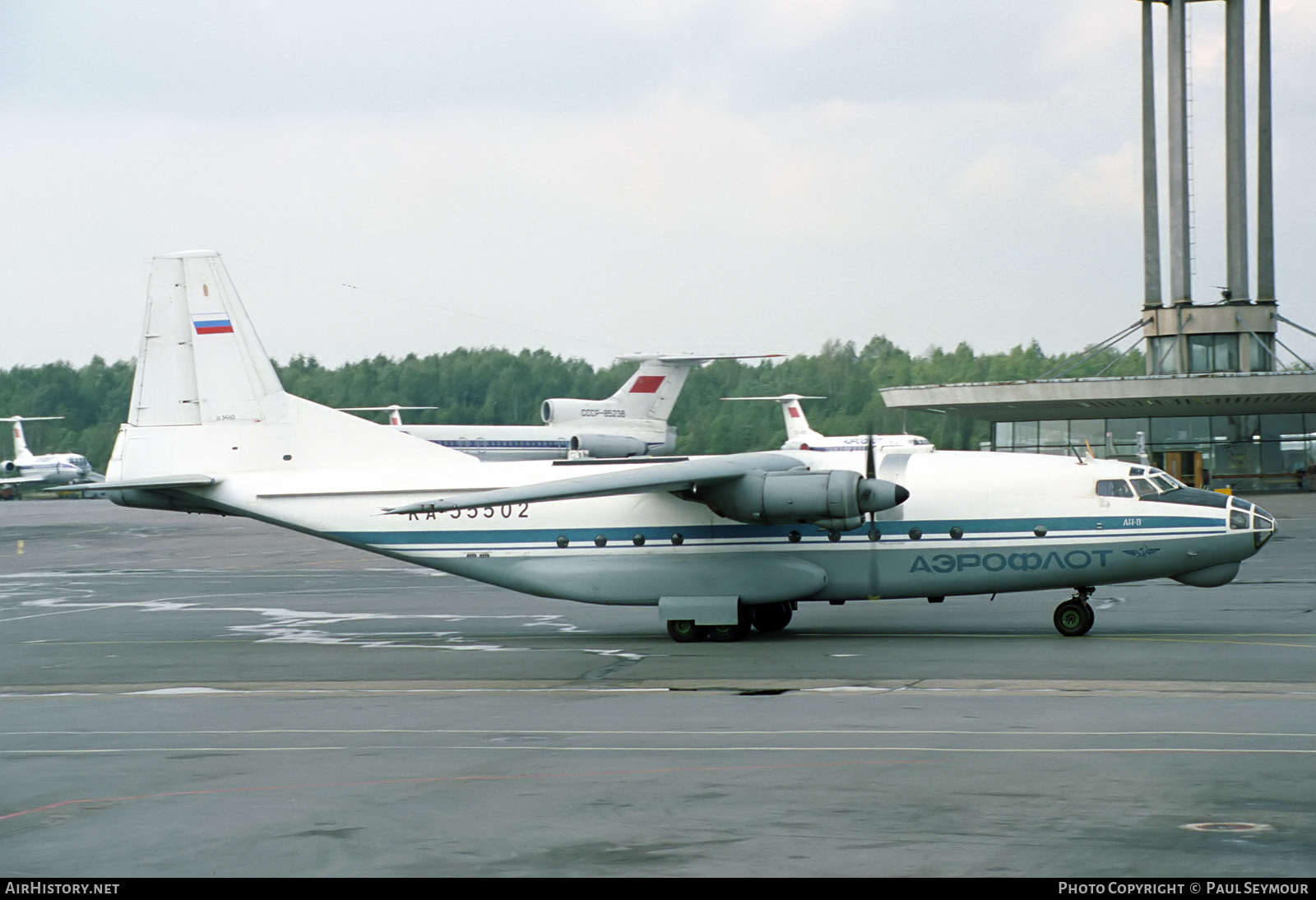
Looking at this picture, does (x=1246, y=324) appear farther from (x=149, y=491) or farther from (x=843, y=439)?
(x=149, y=491)

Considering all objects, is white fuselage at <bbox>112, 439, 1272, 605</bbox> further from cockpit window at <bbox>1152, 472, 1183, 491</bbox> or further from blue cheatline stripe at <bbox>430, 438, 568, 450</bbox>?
blue cheatline stripe at <bbox>430, 438, 568, 450</bbox>

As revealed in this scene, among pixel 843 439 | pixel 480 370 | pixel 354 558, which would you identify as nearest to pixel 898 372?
pixel 843 439

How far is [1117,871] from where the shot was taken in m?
7.69

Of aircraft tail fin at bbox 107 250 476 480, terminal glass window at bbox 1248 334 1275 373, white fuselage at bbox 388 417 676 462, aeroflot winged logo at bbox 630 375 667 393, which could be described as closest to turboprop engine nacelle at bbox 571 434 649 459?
white fuselage at bbox 388 417 676 462

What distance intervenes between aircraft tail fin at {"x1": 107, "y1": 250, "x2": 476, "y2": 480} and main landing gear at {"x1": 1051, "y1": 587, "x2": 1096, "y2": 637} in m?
10.7

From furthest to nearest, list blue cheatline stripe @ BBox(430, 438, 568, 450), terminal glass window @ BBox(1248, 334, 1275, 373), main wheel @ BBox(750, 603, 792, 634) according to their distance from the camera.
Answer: blue cheatline stripe @ BBox(430, 438, 568, 450), terminal glass window @ BBox(1248, 334, 1275, 373), main wheel @ BBox(750, 603, 792, 634)

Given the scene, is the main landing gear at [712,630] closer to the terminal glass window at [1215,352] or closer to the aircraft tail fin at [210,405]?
the aircraft tail fin at [210,405]

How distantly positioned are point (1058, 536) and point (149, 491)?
52.8ft

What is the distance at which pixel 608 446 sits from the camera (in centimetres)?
6291

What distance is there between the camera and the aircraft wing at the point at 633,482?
20.1m

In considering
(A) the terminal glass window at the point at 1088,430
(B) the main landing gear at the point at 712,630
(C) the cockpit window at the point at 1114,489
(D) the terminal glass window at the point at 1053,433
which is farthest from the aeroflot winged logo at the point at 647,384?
(C) the cockpit window at the point at 1114,489

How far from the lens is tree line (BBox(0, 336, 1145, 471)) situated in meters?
67.9

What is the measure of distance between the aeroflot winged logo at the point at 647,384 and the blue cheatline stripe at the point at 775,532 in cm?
4323

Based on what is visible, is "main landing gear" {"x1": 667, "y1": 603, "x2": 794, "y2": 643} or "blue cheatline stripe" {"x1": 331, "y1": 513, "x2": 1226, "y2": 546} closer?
"blue cheatline stripe" {"x1": 331, "y1": 513, "x2": 1226, "y2": 546}
